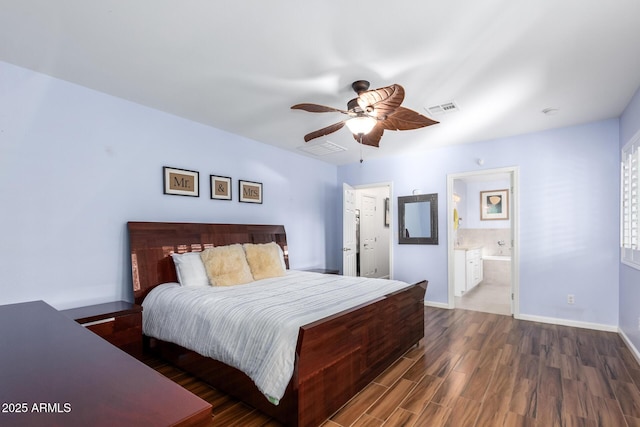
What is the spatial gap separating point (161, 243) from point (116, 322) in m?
0.90

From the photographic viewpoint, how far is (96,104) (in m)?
2.98

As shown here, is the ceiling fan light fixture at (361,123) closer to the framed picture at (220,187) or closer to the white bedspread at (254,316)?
the white bedspread at (254,316)

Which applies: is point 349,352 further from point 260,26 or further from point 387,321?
point 260,26

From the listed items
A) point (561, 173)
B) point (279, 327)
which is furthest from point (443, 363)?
point (561, 173)

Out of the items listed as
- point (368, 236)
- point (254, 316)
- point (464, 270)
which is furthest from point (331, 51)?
point (368, 236)

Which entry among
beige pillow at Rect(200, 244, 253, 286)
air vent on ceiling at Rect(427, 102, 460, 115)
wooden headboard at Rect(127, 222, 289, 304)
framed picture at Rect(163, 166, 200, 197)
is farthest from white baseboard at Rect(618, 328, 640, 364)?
framed picture at Rect(163, 166, 200, 197)

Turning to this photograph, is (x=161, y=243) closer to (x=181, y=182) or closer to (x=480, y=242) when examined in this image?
(x=181, y=182)

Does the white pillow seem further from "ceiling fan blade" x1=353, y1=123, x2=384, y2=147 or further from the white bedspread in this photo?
"ceiling fan blade" x1=353, y1=123, x2=384, y2=147

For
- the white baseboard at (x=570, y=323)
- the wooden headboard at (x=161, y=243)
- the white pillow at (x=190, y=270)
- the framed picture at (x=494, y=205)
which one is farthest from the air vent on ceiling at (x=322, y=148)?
the framed picture at (x=494, y=205)

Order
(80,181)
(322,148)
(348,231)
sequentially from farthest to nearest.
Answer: (348,231) → (322,148) → (80,181)

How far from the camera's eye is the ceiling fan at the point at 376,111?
92.3 inches

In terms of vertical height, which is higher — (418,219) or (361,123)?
(361,123)

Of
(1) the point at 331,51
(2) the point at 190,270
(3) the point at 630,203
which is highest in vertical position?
(1) the point at 331,51

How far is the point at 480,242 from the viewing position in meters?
7.39
